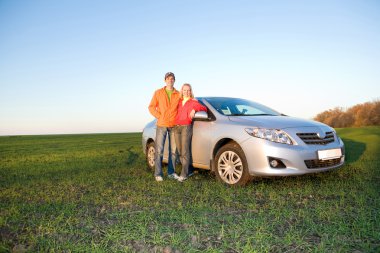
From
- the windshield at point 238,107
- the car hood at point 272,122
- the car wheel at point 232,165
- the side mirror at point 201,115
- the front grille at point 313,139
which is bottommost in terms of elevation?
the car wheel at point 232,165

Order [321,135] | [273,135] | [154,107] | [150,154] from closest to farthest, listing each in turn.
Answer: [273,135] → [321,135] → [154,107] → [150,154]

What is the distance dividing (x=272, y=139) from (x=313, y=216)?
1.76 meters

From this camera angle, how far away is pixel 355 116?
1164 inches

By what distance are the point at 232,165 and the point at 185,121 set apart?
1299 mm

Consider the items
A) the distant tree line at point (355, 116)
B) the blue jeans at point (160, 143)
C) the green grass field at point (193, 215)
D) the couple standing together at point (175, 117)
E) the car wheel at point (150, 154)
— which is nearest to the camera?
the green grass field at point (193, 215)

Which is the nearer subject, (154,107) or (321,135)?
(321,135)

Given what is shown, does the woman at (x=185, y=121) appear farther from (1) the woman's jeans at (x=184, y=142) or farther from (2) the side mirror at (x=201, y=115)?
(2) the side mirror at (x=201, y=115)

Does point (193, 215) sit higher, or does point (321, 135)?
point (321, 135)

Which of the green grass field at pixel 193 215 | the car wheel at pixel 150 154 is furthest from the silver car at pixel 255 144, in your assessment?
the car wheel at pixel 150 154

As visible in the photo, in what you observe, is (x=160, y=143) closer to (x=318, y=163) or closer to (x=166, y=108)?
(x=166, y=108)

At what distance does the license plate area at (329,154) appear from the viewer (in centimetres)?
591

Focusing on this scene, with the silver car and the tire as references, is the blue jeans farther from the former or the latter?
the tire

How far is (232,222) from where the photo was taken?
13.2ft

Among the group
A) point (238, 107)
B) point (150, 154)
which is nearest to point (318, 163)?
point (238, 107)
